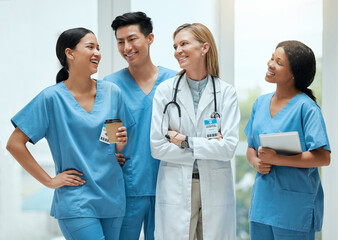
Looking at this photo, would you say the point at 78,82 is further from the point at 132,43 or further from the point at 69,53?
the point at 132,43

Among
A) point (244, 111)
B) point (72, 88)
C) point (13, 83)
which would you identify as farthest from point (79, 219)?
point (244, 111)

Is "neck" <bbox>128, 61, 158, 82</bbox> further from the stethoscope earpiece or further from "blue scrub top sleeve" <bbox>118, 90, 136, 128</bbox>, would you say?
the stethoscope earpiece

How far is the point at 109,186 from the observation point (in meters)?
1.97

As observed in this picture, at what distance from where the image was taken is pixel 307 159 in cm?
188

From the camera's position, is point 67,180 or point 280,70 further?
point 280,70

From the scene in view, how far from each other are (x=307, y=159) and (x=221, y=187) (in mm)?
491

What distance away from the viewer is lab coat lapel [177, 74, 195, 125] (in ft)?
6.83

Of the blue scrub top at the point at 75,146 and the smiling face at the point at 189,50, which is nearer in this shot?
the blue scrub top at the point at 75,146

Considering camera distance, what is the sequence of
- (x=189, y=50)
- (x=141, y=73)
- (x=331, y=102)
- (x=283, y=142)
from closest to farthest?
(x=283, y=142) < (x=189, y=50) < (x=141, y=73) < (x=331, y=102)

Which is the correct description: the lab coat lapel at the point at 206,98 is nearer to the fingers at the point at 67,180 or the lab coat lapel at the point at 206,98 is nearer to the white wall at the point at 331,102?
the fingers at the point at 67,180

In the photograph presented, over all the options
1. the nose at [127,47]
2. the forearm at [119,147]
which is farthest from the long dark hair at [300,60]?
the forearm at [119,147]

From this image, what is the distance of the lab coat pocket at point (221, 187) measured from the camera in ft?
6.65

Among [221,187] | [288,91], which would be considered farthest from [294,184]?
[288,91]

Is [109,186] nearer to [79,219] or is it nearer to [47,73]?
[79,219]
